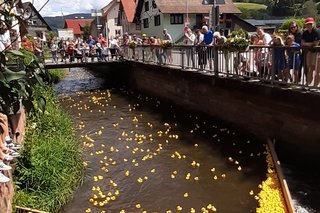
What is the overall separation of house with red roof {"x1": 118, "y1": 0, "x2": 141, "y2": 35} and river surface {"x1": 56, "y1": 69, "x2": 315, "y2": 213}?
43.4m

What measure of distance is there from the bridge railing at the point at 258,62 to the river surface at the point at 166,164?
1.99m

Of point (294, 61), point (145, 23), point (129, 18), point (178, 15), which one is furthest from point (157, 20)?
point (294, 61)

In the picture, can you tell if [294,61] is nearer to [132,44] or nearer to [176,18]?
[132,44]

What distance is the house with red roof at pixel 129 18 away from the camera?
190ft

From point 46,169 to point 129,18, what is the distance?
177 feet

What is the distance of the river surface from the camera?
25.3 feet

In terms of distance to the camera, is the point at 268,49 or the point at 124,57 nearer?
the point at 268,49

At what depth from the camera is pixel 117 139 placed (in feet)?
41.0

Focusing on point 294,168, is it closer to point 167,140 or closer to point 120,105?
point 167,140

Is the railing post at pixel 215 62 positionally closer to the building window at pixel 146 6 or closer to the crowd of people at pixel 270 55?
the crowd of people at pixel 270 55

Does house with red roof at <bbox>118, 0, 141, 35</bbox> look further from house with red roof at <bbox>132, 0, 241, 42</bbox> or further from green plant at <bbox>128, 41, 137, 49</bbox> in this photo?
green plant at <bbox>128, 41, 137, 49</bbox>

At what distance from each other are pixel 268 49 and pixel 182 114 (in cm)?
612

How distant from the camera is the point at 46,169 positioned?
7.68m

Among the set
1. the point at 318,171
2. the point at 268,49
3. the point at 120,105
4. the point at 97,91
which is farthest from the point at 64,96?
the point at 318,171
